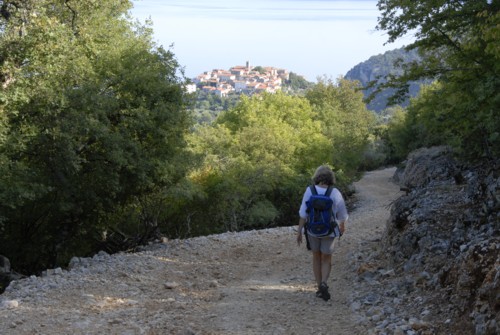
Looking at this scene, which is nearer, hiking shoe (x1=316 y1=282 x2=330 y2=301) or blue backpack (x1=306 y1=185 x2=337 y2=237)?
blue backpack (x1=306 y1=185 x2=337 y2=237)

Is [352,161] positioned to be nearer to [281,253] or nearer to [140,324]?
[281,253]

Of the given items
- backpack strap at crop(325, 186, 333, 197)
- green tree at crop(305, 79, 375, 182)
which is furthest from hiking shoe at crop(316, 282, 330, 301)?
green tree at crop(305, 79, 375, 182)

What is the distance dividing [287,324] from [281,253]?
5.61 meters

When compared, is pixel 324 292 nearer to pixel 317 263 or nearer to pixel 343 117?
pixel 317 263

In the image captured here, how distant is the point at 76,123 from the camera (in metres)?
11.2

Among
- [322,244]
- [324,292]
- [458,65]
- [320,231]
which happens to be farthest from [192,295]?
[458,65]

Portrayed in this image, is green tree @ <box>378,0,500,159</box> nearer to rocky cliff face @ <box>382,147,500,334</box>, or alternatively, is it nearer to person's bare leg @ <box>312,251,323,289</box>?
rocky cliff face @ <box>382,147,500,334</box>

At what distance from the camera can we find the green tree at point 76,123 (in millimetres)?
10719

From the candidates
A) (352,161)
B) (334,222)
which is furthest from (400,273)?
(352,161)

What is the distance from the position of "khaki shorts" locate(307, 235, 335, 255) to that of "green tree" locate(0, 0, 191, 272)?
264 inches

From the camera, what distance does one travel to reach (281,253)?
11844mm

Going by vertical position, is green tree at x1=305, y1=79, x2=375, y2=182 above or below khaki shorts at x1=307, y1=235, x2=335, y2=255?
above

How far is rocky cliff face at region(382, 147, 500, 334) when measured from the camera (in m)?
5.04

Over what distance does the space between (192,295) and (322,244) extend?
254cm
